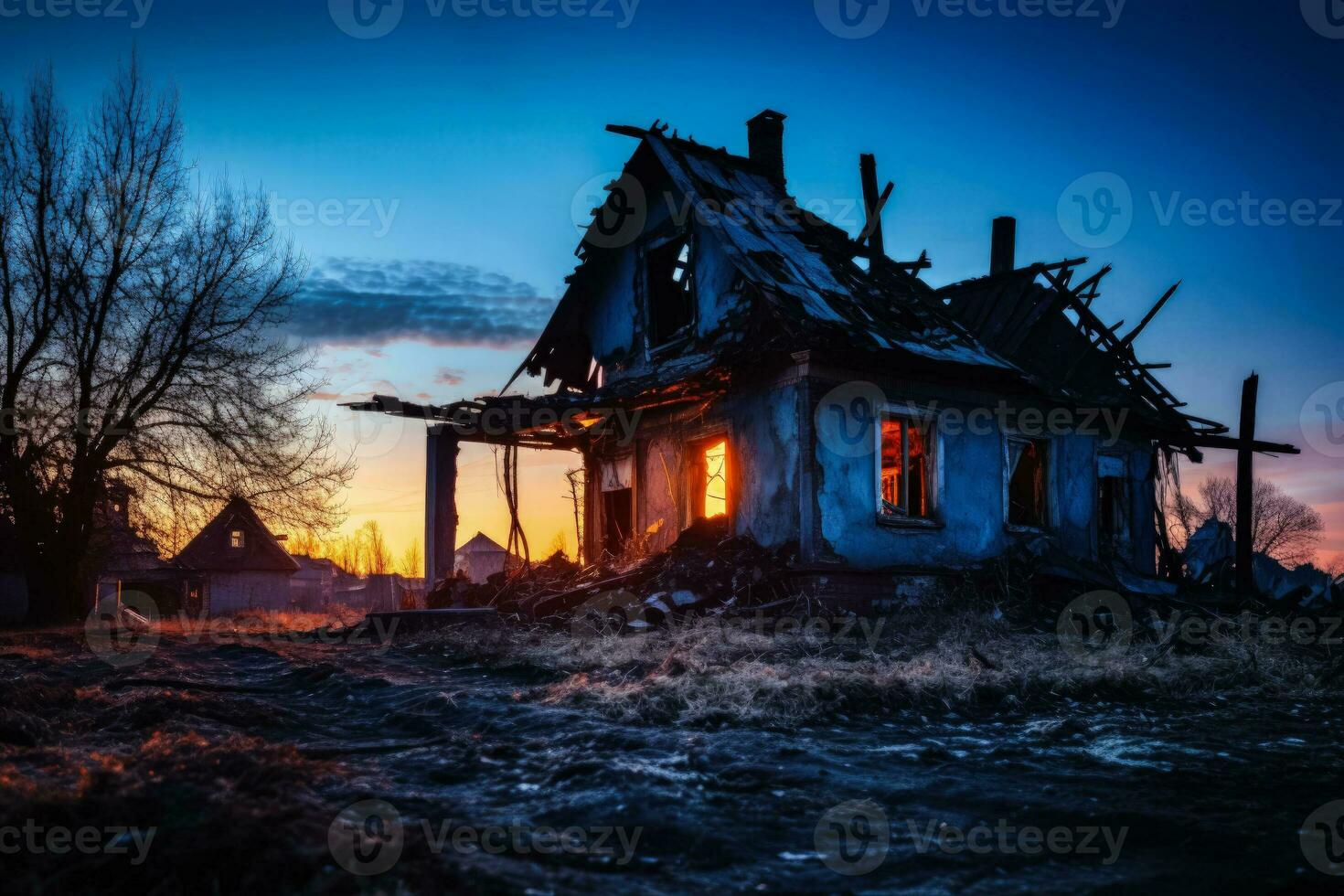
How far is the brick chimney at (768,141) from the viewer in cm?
1702

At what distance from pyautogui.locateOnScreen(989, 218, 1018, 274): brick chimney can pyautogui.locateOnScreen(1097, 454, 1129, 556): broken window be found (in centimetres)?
531

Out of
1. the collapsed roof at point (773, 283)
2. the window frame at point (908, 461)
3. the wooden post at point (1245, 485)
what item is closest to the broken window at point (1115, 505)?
the wooden post at point (1245, 485)

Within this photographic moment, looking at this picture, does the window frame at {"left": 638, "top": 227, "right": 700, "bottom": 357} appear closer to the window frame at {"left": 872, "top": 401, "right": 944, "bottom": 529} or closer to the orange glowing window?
the orange glowing window

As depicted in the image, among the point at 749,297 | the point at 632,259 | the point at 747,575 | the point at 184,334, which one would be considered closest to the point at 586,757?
the point at 747,575

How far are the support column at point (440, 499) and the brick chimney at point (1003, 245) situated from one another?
12.4 m

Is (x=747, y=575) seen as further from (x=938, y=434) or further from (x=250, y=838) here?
(x=250, y=838)

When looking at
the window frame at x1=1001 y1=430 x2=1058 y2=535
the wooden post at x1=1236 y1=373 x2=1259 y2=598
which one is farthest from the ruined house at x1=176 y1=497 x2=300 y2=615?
the wooden post at x1=1236 y1=373 x2=1259 y2=598

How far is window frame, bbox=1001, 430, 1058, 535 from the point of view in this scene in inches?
529

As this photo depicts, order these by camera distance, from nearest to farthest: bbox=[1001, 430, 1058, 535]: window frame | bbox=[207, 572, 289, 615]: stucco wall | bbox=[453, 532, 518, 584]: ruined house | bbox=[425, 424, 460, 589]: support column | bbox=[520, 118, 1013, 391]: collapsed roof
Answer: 1. bbox=[520, 118, 1013, 391]: collapsed roof
2. bbox=[1001, 430, 1058, 535]: window frame
3. bbox=[425, 424, 460, 589]: support column
4. bbox=[207, 572, 289, 615]: stucco wall
5. bbox=[453, 532, 518, 584]: ruined house

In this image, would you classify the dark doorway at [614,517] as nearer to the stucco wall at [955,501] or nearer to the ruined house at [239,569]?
the stucco wall at [955,501]

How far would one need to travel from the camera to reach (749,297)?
1250 cm

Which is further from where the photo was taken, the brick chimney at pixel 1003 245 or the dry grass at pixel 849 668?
the brick chimney at pixel 1003 245

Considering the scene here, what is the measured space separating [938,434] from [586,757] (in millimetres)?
9494

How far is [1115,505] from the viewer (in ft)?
53.6
